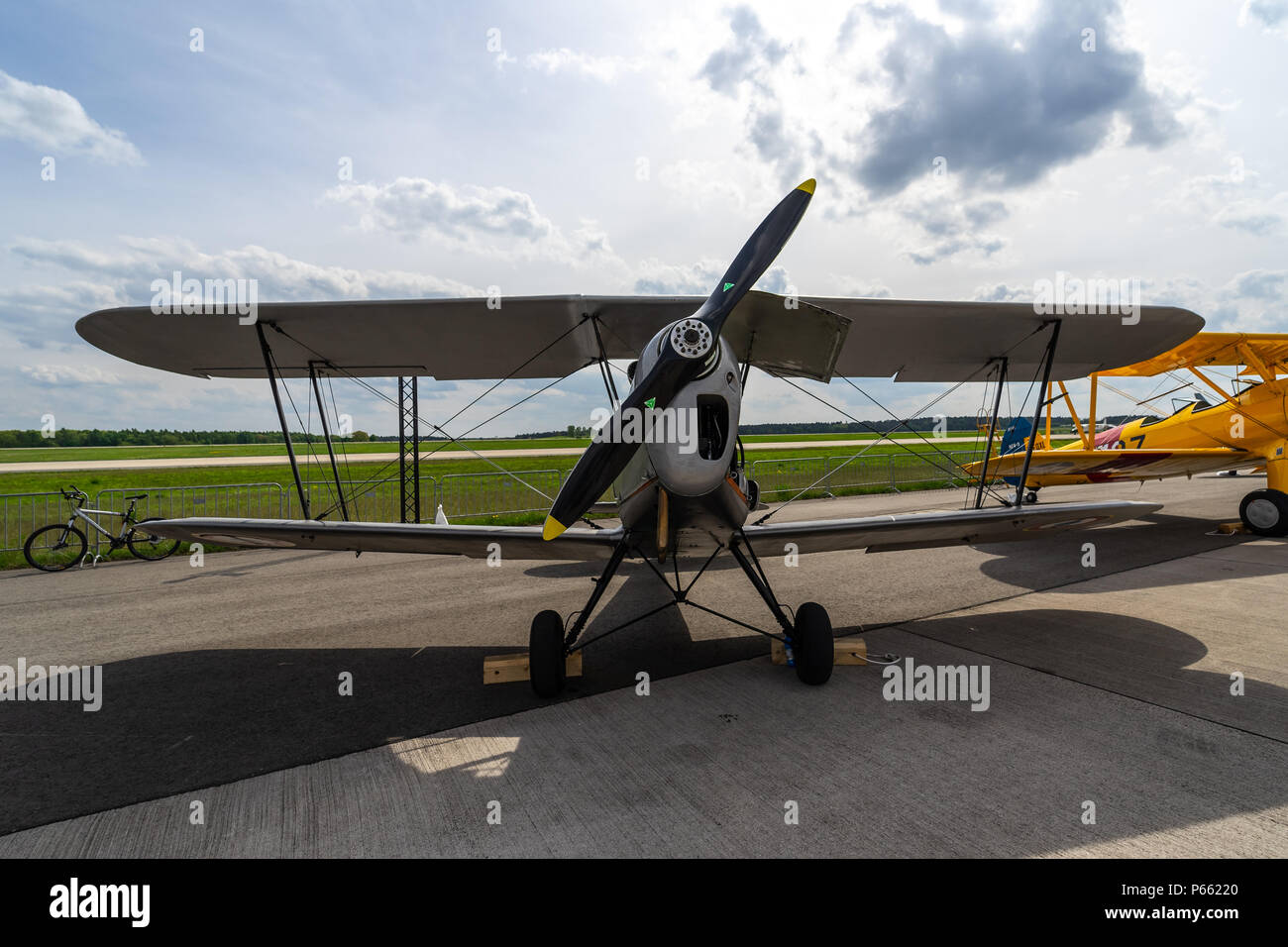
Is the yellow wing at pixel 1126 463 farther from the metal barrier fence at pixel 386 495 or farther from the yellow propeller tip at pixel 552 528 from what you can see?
the yellow propeller tip at pixel 552 528

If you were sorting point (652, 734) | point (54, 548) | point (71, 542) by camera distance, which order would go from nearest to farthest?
point (652, 734) → point (54, 548) → point (71, 542)

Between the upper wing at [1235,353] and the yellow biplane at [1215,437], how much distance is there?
1cm

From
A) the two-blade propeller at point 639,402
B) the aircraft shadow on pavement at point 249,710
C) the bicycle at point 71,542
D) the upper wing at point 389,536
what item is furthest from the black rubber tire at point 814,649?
the bicycle at point 71,542

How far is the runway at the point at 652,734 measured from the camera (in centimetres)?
250

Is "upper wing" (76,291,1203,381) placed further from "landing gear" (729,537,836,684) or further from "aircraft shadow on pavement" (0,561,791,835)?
"aircraft shadow on pavement" (0,561,791,835)

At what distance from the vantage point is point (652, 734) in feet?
11.3

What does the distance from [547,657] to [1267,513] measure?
12613 millimetres

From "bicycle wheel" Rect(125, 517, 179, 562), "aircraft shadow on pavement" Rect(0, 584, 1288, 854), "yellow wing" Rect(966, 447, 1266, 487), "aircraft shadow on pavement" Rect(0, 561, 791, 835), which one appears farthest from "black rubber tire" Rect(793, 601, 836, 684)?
"bicycle wheel" Rect(125, 517, 179, 562)

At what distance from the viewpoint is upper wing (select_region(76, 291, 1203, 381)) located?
4562 millimetres

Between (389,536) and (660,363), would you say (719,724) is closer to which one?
(660,363)

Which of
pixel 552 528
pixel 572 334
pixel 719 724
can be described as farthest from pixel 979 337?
pixel 552 528

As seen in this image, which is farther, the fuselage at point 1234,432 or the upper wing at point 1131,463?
the upper wing at point 1131,463

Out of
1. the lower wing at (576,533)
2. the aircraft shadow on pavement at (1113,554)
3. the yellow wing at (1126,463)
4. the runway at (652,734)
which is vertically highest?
the yellow wing at (1126,463)
